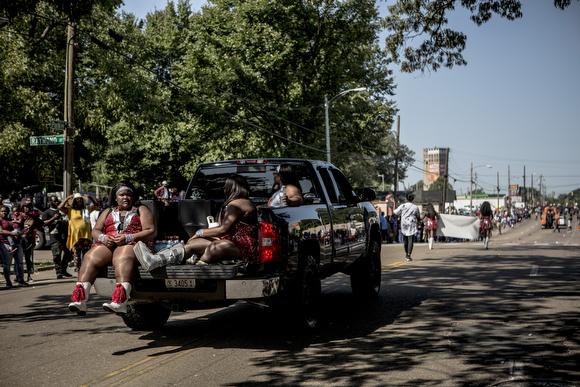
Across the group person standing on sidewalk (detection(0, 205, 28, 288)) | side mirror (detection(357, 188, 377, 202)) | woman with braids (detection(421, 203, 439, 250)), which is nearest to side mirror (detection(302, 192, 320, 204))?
side mirror (detection(357, 188, 377, 202))

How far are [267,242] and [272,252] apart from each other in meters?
0.12

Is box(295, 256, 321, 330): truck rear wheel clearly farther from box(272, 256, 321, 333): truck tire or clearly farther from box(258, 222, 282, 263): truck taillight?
box(258, 222, 282, 263): truck taillight

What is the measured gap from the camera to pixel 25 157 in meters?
24.3

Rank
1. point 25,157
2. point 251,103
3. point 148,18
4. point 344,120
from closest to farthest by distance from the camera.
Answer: point 25,157 → point 251,103 → point 344,120 → point 148,18

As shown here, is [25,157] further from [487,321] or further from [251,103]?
[487,321]

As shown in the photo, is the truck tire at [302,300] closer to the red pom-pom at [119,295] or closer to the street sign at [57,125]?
the red pom-pom at [119,295]

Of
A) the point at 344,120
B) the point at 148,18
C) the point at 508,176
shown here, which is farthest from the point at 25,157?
the point at 508,176

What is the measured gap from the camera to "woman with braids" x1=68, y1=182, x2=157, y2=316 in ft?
18.9

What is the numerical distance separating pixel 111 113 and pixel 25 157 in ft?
13.2

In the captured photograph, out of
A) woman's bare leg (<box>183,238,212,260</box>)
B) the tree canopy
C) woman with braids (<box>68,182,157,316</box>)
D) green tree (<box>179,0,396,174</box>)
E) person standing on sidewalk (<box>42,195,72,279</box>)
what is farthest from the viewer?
green tree (<box>179,0,396,174</box>)

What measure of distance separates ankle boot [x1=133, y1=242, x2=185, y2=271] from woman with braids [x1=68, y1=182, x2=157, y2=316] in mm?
203

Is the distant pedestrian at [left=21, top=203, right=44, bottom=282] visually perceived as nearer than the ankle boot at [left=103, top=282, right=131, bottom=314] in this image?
No

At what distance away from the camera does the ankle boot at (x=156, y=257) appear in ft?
18.4

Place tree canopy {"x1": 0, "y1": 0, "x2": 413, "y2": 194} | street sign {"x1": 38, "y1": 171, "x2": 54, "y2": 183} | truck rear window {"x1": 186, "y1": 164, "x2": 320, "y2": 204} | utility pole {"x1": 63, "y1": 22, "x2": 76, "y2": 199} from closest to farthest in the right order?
truck rear window {"x1": 186, "y1": 164, "x2": 320, "y2": 204}, street sign {"x1": 38, "y1": 171, "x2": 54, "y2": 183}, utility pole {"x1": 63, "y1": 22, "x2": 76, "y2": 199}, tree canopy {"x1": 0, "y1": 0, "x2": 413, "y2": 194}
